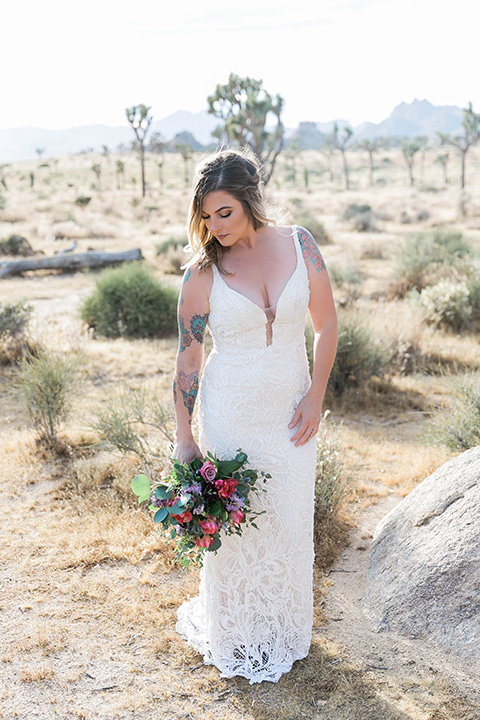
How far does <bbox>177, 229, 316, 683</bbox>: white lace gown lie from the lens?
251 cm

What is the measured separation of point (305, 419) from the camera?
101 inches

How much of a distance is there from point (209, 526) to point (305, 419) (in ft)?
1.94

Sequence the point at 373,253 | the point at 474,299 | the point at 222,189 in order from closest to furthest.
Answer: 1. the point at 222,189
2. the point at 474,299
3. the point at 373,253

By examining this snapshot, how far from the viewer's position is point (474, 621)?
9.04 ft

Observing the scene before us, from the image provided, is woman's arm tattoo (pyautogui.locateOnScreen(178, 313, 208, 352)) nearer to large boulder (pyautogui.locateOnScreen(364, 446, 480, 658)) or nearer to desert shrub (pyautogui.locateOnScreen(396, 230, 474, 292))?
large boulder (pyautogui.locateOnScreen(364, 446, 480, 658))

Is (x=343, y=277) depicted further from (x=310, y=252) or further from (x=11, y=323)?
(x=310, y=252)

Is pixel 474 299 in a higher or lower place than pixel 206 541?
higher

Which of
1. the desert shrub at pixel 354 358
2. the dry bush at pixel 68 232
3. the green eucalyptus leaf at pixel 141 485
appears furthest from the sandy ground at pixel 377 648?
the dry bush at pixel 68 232

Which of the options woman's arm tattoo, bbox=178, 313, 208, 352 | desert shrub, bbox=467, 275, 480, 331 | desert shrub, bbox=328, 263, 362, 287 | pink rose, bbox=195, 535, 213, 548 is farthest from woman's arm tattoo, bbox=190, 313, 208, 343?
desert shrub, bbox=328, 263, 362, 287

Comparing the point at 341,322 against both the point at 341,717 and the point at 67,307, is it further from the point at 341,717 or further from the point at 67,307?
the point at 67,307

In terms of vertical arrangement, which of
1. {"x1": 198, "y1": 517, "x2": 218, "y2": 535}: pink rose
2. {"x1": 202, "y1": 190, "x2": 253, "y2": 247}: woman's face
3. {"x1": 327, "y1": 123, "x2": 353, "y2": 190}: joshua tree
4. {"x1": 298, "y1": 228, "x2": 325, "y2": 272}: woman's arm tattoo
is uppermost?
{"x1": 327, "y1": 123, "x2": 353, "y2": 190}: joshua tree

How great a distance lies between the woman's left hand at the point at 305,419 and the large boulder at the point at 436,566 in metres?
0.96

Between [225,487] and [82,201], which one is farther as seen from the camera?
[82,201]

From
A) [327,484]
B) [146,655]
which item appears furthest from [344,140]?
[146,655]
